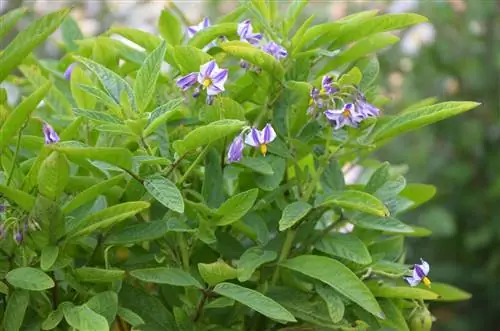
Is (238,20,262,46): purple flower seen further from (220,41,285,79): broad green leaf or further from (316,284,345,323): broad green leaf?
(316,284,345,323): broad green leaf

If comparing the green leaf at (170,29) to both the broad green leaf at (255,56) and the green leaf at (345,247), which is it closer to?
the broad green leaf at (255,56)

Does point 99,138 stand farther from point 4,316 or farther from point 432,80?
point 432,80

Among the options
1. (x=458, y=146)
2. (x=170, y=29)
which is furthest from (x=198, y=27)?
(x=458, y=146)

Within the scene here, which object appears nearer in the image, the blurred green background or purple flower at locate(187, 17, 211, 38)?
purple flower at locate(187, 17, 211, 38)

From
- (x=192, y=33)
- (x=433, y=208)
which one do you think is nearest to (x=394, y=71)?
(x=433, y=208)

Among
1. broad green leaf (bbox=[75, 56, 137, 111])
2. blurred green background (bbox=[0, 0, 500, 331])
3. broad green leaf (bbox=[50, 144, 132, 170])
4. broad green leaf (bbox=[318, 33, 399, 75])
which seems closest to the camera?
broad green leaf (bbox=[50, 144, 132, 170])

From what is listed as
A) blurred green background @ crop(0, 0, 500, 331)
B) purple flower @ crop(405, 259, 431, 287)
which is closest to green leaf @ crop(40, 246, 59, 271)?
purple flower @ crop(405, 259, 431, 287)
